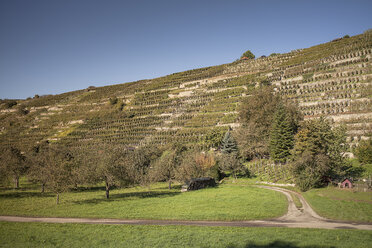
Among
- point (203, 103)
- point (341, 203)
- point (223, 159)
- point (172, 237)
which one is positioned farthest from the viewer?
point (203, 103)

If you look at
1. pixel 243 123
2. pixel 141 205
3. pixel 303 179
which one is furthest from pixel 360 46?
pixel 141 205

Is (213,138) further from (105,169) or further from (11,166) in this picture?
(11,166)

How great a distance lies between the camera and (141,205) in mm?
32719

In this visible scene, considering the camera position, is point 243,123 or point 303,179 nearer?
point 303,179

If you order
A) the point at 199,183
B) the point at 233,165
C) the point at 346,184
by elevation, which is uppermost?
the point at 346,184

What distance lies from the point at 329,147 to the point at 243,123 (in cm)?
3811

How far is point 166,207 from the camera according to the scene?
101ft

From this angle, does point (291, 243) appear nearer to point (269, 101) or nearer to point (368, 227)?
point (368, 227)

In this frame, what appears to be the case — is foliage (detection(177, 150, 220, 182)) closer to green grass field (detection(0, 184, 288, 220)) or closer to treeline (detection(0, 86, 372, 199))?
treeline (detection(0, 86, 372, 199))

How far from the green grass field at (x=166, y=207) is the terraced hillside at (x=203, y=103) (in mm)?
37117

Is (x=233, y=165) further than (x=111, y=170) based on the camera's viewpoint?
Yes

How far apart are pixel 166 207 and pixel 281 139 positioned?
35.4m

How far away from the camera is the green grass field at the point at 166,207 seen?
86.8 ft

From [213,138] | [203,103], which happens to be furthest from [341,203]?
[203,103]
